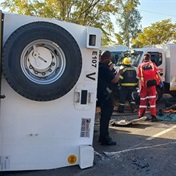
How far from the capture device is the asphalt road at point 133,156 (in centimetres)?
376

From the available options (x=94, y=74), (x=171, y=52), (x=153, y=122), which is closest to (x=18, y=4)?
(x=171, y=52)

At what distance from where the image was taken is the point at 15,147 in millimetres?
3588

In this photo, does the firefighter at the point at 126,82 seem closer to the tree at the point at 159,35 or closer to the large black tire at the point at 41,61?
the large black tire at the point at 41,61

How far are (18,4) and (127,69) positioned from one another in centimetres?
951

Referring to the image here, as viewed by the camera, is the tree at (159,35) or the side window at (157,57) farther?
the tree at (159,35)

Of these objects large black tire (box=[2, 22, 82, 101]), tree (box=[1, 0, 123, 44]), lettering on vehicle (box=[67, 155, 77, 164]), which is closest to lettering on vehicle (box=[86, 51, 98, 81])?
large black tire (box=[2, 22, 82, 101])

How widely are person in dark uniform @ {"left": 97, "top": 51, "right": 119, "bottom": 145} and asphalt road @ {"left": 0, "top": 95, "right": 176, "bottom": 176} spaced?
0.75ft

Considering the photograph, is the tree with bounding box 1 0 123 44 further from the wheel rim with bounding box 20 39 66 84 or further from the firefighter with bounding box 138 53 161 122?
the wheel rim with bounding box 20 39 66 84

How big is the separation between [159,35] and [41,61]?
103 ft

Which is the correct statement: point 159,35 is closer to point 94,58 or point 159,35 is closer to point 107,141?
point 107,141

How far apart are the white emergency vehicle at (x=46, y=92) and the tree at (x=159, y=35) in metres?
30.1

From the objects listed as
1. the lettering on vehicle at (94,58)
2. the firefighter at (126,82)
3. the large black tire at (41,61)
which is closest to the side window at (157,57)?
the firefighter at (126,82)

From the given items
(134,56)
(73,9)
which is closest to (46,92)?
(134,56)

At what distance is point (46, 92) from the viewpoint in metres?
3.49
